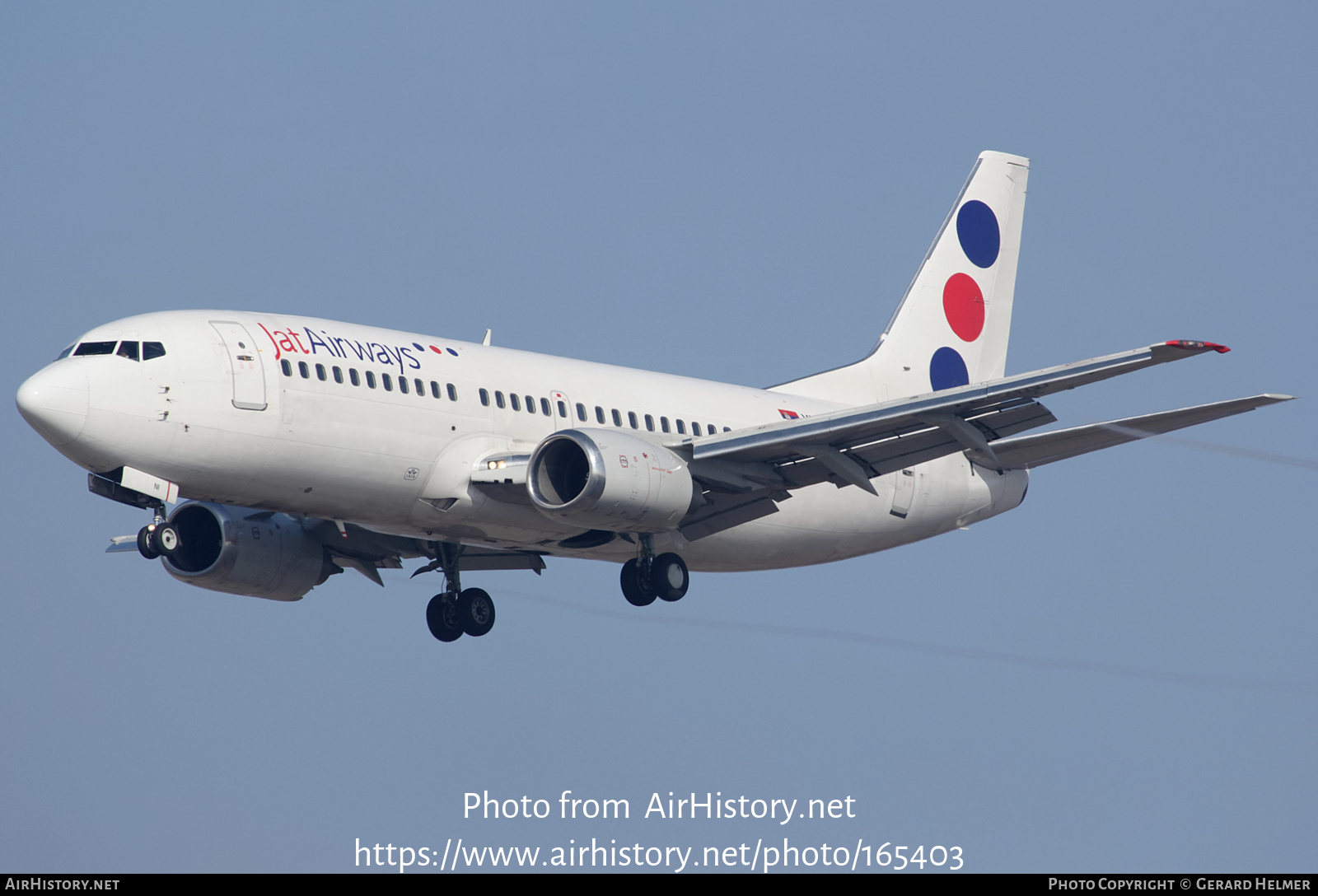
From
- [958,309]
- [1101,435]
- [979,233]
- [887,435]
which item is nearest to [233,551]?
[887,435]

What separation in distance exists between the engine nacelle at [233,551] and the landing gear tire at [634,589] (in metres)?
6.82

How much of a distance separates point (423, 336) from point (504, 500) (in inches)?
139

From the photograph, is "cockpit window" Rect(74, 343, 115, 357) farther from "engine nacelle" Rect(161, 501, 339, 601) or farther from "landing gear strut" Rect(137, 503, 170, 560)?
"engine nacelle" Rect(161, 501, 339, 601)

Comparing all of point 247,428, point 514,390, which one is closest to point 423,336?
point 514,390

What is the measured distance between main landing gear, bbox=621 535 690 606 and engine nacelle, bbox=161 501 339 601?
6.96 meters

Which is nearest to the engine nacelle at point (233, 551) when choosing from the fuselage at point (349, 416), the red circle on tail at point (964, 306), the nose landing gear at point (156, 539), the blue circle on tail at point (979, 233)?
the fuselage at point (349, 416)

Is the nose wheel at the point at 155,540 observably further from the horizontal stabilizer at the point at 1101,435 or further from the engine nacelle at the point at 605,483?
the horizontal stabilizer at the point at 1101,435

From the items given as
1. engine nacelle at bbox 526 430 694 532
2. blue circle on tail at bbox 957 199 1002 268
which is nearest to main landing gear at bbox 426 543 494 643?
engine nacelle at bbox 526 430 694 532

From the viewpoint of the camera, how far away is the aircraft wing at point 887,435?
2947cm

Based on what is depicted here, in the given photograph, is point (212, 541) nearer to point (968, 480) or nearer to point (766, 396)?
point (766, 396)

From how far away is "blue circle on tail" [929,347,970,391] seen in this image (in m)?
44.0

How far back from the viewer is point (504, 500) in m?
32.2

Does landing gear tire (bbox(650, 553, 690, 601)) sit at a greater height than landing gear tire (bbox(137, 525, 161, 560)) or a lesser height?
greater

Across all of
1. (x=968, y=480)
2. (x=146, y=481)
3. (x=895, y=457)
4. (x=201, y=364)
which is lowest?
(x=146, y=481)
